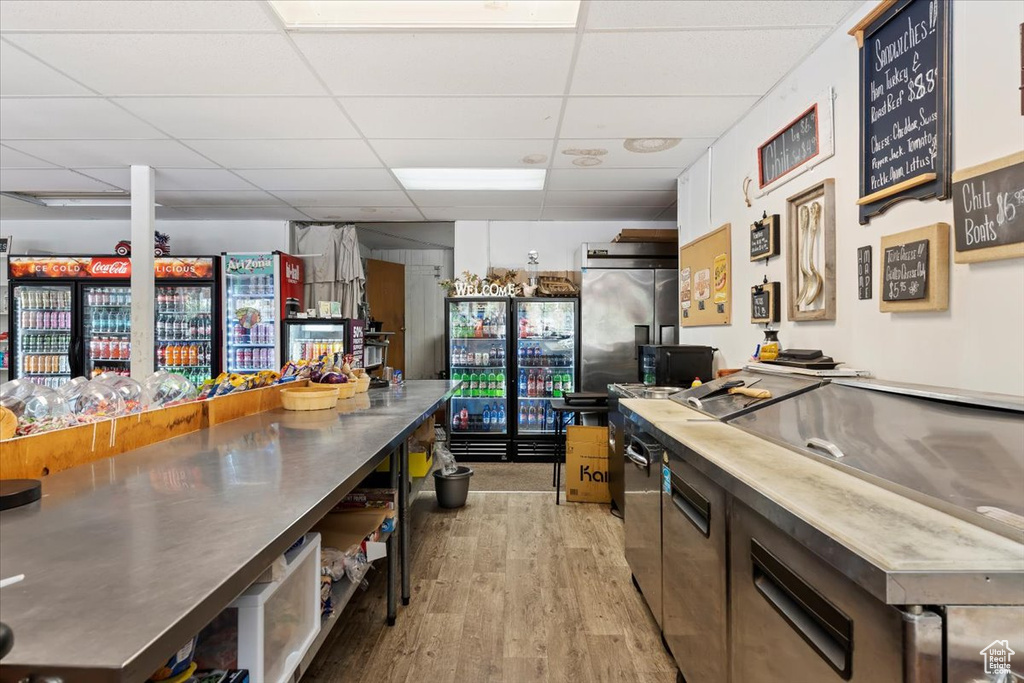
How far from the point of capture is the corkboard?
3.30 meters

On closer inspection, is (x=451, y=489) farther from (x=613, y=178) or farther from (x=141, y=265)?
(x=141, y=265)

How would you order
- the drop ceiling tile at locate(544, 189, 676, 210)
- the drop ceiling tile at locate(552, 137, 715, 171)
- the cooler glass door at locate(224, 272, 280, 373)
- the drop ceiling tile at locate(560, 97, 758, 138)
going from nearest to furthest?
1. the drop ceiling tile at locate(560, 97, 758, 138)
2. the drop ceiling tile at locate(552, 137, 715, 171)
3. the drop ceiling tile at locate(544, 189, 676, 210)
4. the cooler glass door at locate(224, 272, 280, 373)

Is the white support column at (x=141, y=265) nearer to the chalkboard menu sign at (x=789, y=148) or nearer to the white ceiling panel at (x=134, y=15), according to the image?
the white ceiling panel at (x=134, y=15)

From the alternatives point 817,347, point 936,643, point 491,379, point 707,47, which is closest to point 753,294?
point 817,347

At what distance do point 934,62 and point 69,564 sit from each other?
2.57m

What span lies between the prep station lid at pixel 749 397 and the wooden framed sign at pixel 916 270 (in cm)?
39

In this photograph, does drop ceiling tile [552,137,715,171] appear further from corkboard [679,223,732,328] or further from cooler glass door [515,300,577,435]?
cooler glass door [515,300,577,435]

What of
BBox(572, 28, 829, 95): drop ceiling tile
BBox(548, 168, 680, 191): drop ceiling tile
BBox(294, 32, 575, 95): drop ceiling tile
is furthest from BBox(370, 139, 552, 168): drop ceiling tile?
BBox(572, 28, 829, 95): drop ceiling tile

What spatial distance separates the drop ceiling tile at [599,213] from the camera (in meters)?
5.45

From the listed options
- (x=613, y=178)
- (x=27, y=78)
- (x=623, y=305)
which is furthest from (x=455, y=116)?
(x=623, y=305)

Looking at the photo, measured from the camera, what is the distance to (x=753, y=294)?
114 inches

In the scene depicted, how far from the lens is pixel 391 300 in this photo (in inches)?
292

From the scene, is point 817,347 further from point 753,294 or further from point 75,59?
point 75,59

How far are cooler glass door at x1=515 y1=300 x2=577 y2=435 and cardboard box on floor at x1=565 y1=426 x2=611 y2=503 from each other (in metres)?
1.73
